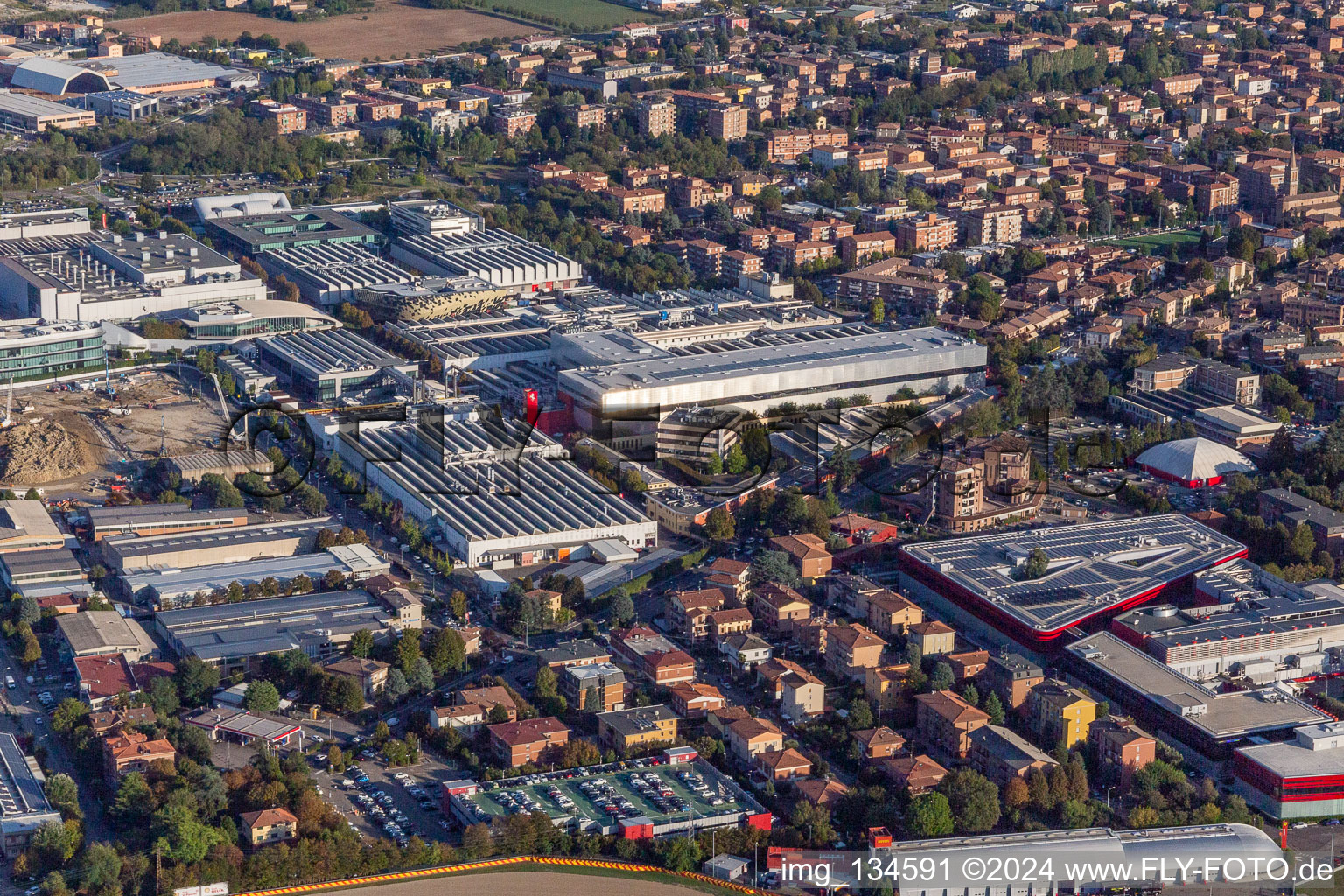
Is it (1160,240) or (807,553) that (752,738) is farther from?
(1160,240)

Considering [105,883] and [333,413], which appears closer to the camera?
[105,883]

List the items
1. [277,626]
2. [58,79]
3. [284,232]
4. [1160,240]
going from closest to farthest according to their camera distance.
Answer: [277,626], [284,232], [1160,240], [58,79]

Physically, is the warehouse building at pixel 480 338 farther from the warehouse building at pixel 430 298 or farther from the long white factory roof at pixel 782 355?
the long white factory roof at pixel 782 355

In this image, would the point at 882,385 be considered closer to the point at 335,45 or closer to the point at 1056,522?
the point at 1056,522

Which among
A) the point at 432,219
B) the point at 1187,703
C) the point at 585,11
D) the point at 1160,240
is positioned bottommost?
the point at 1187,703

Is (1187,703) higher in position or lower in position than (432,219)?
lower

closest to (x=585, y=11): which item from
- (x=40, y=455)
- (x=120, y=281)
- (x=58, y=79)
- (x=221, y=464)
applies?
(x=58, y=79)

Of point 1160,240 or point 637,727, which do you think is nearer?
point 637,727

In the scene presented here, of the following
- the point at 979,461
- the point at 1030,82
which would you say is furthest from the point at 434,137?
the point at 979,461

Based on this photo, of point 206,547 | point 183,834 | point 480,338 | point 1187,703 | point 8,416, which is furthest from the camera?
point 480,338
